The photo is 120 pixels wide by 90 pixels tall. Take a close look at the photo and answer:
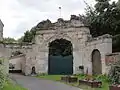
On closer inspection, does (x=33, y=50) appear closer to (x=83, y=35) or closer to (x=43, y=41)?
(x=43, y=41)

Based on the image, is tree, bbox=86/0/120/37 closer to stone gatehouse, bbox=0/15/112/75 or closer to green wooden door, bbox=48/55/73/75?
stone gatehouse, bbox=0/15/112/75

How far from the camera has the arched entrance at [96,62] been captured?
90.4 ft

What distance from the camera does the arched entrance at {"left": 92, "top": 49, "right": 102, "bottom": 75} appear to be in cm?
2754

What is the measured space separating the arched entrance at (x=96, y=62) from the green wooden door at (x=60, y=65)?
174 inches

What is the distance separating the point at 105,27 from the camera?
31531mm

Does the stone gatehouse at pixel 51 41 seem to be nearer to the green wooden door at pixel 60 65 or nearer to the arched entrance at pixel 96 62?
the green wooden door at pixel 60 65

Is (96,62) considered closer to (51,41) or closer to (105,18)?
(105,18)

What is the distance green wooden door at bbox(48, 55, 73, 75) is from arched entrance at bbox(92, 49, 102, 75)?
442 centimetres

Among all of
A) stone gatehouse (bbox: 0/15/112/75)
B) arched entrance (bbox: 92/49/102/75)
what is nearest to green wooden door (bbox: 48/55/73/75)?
stone gatehouse (bbox: 0/15/112/75)

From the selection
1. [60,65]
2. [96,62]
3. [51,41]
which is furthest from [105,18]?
[60,65]

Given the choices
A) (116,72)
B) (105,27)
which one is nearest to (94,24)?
(105,27)

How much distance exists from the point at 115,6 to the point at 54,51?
435 inches

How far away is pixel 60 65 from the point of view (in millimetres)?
33156

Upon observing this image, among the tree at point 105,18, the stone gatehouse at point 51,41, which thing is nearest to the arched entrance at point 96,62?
the stone gatehouse at point 51,41
